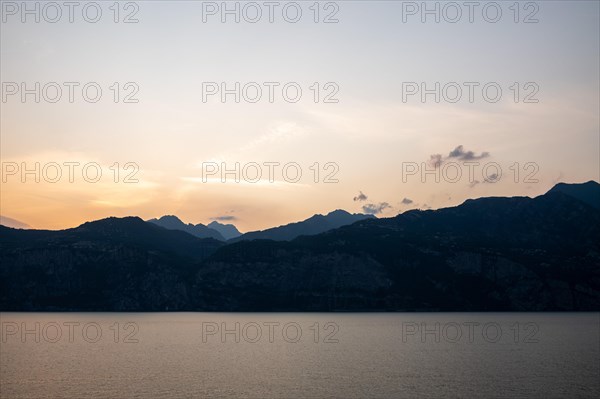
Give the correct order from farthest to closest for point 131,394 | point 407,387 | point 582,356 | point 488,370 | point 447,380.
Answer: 1. point 582,356
2. point 488,370
3. point 447,380
4. point 407,387
5. point 131,394

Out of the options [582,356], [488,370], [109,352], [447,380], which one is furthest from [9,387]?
[582,356]

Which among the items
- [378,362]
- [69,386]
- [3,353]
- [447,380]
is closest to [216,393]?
[69,386]

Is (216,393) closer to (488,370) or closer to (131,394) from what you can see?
(131,394)

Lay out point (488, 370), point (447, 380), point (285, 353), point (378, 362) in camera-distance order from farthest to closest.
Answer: point (285, 353)
point (378, 362)
point (488, 370)
point (447, 380)

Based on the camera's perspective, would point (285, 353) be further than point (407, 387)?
Yes

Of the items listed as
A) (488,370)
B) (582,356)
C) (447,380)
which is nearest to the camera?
(447,380)

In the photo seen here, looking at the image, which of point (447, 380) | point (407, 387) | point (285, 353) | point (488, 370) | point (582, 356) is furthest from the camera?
point (285, 353)

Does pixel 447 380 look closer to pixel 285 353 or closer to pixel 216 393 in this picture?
pixel 216 393

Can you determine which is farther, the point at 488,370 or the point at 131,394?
the point at 488,370
